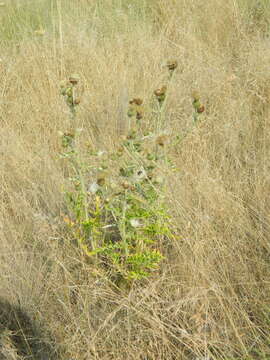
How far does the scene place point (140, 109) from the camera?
1.46 meters

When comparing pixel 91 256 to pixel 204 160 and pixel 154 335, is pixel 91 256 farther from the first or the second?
pixel 204 160

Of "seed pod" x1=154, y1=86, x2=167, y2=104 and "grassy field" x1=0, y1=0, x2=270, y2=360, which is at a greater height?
"seed pod" x1=154, y1=86, x2=167, y2=104

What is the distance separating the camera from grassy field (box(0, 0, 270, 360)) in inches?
51.3

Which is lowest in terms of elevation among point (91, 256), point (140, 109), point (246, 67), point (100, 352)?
point (100, 352)

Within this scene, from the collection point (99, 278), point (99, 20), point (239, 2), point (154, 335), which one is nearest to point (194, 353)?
point (154, 335)

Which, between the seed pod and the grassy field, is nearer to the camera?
the grassy field

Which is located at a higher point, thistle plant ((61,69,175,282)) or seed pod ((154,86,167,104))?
seed pod ((154,86,167,104))

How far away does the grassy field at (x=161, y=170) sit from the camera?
4.28ft

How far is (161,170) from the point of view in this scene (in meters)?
1.55

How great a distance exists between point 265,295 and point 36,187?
39.0 inches

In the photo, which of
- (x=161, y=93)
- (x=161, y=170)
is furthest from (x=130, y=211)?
(x=161, y=93)

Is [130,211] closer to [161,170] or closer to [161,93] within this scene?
[161,170]

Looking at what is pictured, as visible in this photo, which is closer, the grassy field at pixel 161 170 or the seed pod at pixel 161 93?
the grassy field at pixel 161 170

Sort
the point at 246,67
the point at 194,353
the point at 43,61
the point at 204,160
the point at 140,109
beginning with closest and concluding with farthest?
the point at 194,353 < the point at 140,109 < the point at 204,160 < the point at 246,67 < the point at 43,61
